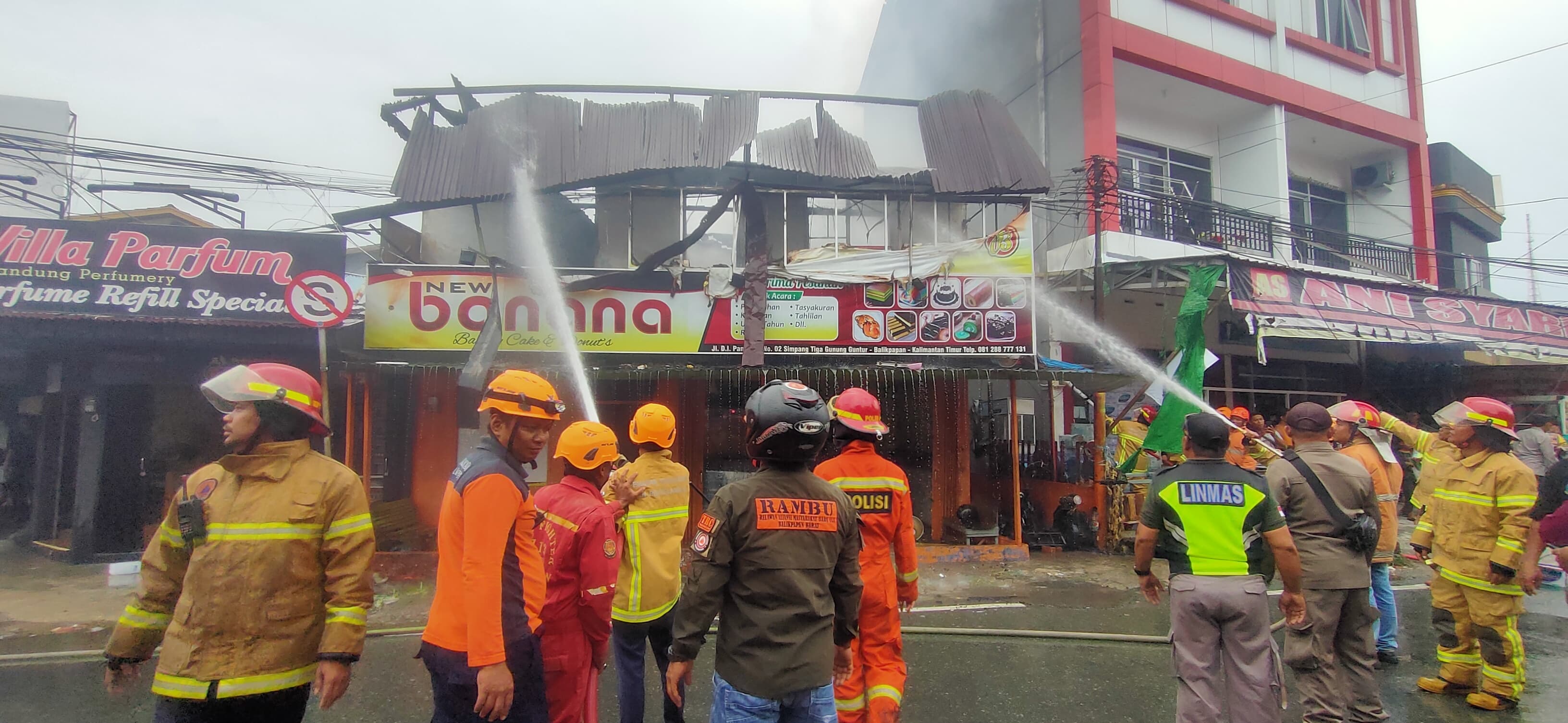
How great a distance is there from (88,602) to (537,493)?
7562 mm

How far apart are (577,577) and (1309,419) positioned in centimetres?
421

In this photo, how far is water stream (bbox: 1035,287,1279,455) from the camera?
1122 centimetres

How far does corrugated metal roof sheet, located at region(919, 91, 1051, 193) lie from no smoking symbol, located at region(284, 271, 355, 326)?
7497 mm

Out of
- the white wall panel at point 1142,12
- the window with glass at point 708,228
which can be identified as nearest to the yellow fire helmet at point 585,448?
the window with glass at point 708,228

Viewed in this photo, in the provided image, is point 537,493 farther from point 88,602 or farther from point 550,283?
point 88,602

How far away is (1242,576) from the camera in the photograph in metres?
3.54

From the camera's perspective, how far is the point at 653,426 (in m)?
3.98

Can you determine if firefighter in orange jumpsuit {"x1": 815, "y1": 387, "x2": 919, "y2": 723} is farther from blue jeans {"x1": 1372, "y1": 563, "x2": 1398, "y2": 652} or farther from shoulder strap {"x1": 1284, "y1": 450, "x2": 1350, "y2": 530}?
Result: blue jeans {"x1": 1372, "y1": 563, "x2": 1398, "y2": 652}

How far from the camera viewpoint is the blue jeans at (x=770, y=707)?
255cm

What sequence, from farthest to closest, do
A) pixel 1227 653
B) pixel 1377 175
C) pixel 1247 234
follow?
pixel 1377 175 < pixel 1247 234 < pixel 1227 653

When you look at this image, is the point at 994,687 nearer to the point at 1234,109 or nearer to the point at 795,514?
the point at 795,514

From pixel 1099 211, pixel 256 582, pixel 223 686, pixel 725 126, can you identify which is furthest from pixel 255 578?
pixel 1099 211

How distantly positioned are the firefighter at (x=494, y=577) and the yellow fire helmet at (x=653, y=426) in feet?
3.55

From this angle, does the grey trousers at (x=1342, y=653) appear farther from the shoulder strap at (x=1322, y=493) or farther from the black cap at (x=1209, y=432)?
the black cap at (x=1209, y=432)
